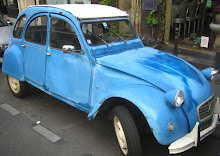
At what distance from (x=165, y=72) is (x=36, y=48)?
2.48 metres

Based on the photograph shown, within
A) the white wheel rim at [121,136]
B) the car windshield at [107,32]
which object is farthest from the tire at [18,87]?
the white wheel rim at [121,136]

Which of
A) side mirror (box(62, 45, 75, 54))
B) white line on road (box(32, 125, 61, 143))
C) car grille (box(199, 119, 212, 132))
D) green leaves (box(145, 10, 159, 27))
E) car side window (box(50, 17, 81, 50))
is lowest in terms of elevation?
white line on road (box(32, 125, 61, 143))

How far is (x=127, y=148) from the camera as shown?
2.97m

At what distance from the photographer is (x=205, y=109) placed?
3061 millimetres

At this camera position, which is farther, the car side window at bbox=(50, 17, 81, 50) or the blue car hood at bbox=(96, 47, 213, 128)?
the car side window at bbox=(50, 17, 81, 50)

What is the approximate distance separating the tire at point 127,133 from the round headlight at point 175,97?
0.55 m

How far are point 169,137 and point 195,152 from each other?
0.89m

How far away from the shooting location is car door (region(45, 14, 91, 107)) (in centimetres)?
355

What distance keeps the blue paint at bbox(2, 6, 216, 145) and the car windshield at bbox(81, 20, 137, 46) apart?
0.09 meters

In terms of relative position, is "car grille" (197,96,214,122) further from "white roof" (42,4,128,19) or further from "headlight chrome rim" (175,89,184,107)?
"white roof" (42,4,128,19)

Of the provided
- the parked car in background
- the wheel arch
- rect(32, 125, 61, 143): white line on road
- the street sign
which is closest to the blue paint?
the wheel arch

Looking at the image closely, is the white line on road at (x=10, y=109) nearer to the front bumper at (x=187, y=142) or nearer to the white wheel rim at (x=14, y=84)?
the white wheel rim at (x=14, y=84)

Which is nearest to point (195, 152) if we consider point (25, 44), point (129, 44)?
point (129, 44)

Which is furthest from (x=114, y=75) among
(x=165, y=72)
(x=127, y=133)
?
(x=127, y=133)
